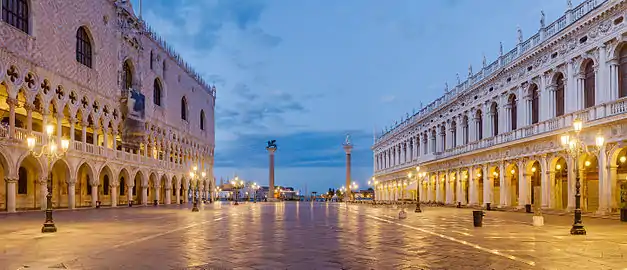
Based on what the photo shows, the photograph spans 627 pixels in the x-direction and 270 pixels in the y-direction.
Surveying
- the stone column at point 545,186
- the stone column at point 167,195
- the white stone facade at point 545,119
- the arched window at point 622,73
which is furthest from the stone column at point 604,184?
the stone column at point 167,195

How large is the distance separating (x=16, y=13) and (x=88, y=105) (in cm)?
1117

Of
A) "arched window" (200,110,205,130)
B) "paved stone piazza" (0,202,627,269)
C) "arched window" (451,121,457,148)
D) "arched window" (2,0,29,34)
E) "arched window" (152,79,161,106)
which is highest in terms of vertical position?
"arched window" (2,0,29,34)

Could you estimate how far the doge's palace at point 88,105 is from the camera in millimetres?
36344

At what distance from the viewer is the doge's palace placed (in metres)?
36.3

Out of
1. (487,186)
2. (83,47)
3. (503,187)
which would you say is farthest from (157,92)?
(503,187)

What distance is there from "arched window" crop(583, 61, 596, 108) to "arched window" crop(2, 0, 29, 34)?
36130 millimetres

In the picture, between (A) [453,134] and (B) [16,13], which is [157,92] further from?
(A) [453,134]

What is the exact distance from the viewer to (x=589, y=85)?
1293 inches

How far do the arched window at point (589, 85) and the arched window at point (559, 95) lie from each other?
2.72 metres

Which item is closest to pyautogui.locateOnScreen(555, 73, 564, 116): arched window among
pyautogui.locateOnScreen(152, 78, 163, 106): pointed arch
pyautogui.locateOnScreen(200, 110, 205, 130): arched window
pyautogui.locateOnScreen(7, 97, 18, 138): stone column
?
pyautogui.locateOnScreen(7, 97, 18, 138): stone column

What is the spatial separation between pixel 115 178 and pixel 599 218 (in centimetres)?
4056

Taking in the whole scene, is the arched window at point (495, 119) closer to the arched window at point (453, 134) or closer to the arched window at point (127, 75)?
the arched window at point (453, 134)

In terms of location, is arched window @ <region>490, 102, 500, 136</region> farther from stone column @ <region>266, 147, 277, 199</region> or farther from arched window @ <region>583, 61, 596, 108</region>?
stone column @ <region>266, 147, 277, 199</region>

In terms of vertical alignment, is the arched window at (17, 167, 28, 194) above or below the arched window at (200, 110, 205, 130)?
below
